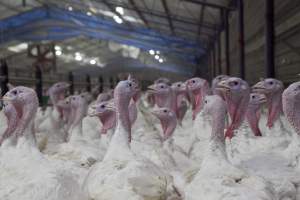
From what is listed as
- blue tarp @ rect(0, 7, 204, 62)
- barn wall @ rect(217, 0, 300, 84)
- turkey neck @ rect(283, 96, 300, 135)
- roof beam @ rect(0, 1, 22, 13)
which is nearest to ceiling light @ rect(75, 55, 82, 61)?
blue tarp @ rect(0, 7, 204, 62)

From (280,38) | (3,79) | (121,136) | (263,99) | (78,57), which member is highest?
(78,57)

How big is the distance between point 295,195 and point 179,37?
18.4 m

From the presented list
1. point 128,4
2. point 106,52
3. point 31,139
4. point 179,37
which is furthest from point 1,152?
point 106,52

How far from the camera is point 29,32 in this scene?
73.5 feet

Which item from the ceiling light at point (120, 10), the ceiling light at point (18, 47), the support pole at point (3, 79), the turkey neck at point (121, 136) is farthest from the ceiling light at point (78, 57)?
the turkey neck at point (121, 136)

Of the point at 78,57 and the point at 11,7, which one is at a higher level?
the point at 11,7

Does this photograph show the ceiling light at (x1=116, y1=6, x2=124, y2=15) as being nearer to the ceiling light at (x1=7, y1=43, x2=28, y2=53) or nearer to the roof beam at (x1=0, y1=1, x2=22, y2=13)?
the roof beam at (x1=0, y1=1, x2=22, y2=13)

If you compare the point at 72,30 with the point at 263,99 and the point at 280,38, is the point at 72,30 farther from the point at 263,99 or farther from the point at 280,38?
the point at 263,99

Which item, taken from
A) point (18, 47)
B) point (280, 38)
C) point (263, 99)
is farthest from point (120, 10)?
point (263, 99)

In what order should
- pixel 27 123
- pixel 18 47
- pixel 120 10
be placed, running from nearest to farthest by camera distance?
pixel 27 123
pixel 120 10
pixel 18 47

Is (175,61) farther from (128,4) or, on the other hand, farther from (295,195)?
(295,195)

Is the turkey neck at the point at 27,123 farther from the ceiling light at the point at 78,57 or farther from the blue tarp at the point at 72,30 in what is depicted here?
the ceiling light at the point at 78,57

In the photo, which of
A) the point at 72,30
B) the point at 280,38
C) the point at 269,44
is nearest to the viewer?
the point at 269,44

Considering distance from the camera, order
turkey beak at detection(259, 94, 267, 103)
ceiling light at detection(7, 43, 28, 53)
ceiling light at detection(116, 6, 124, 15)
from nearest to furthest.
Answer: turkey beak at detection(259, 94, 267, 103), ceiling light at detection(116, 6, 124, 15), ceiling light at detection(7, 43, 28, 53)
